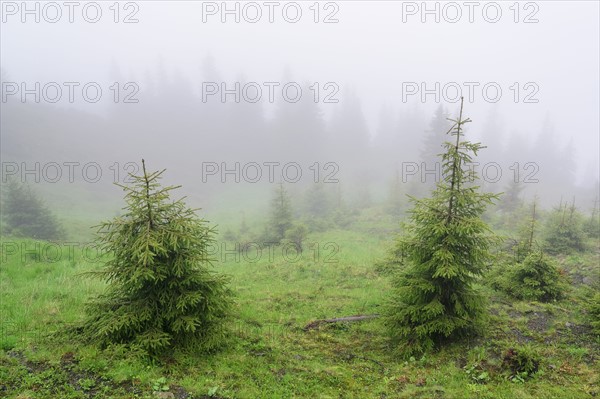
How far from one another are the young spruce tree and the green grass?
2.16 feet

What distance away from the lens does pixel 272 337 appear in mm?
9367

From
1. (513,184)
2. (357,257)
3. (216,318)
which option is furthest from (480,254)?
(513,184)

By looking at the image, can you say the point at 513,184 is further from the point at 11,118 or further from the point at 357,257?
the point at 11,118

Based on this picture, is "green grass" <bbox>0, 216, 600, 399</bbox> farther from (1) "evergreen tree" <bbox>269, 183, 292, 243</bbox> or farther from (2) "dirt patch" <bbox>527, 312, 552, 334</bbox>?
(1) "evergreen tree" <bbox>269, 183, 292, 243</bbox>

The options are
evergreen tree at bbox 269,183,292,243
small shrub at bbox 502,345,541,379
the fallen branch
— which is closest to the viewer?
small shrub at bbox 502,345,541,379

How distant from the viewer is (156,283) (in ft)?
23.4

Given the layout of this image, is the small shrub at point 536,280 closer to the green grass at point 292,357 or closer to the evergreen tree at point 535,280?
the evergreen tree at point 535,280

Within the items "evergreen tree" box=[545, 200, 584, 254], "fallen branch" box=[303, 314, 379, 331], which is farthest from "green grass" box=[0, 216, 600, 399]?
"evergreen tree" box=[545, 200, 584, 254]

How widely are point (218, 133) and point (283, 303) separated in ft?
250

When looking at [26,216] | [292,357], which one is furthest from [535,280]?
[26,216]

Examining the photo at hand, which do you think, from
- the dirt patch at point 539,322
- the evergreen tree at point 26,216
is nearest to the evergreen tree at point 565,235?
the dirt patch at point 539,322

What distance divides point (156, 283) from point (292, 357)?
3808 mm

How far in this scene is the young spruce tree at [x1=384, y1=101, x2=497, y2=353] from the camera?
784cm

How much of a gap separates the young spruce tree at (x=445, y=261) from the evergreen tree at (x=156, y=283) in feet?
15.8
